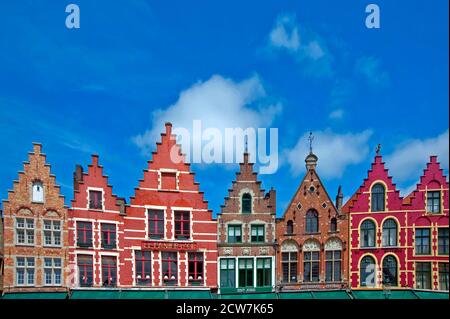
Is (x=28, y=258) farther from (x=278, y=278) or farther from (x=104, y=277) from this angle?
(x=278, y=278)

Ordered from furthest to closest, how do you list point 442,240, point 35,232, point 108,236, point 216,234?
1. point 216,234
2. point 108,236
3. point 442,240
4. point 35,232

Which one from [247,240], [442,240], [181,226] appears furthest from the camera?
[247,240]

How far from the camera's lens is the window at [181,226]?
15953mm

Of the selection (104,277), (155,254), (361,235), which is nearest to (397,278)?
(361,235)

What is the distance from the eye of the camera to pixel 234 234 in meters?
16.3

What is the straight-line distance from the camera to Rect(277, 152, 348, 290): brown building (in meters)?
16.0

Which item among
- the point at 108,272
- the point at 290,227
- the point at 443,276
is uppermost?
the point at 290,227

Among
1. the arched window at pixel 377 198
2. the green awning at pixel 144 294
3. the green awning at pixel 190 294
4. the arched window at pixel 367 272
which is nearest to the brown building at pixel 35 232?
the green awning at pixel 144 294

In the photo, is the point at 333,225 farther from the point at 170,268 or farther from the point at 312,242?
the point at 170,268

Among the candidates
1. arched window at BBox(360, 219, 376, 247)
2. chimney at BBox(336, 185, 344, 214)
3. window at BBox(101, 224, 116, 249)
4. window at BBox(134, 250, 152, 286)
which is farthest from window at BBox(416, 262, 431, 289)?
window at BBox(101, 224, 116, 249)

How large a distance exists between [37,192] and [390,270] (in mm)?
11843

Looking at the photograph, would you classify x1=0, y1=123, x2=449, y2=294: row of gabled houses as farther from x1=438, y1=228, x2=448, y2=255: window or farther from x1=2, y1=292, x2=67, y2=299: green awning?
x1=2, y1=292, x2=67, y2=299: green awning

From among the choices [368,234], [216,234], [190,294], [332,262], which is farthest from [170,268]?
[368,234]
